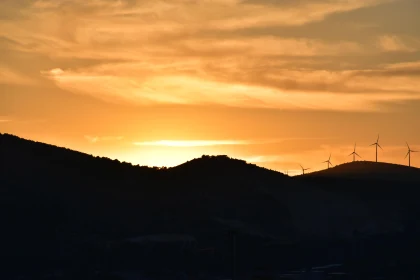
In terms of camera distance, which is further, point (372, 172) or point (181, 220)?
point (372, 172)

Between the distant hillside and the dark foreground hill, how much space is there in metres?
14.6

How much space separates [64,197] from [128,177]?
16753 millimetres

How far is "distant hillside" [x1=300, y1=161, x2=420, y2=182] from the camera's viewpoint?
502ft

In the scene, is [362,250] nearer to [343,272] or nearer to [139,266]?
[343,272]

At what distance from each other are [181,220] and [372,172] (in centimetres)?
6325

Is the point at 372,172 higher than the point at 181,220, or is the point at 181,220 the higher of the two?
the point at 372,172

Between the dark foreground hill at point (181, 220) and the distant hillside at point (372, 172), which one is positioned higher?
the distant hillside at point (372, 172)

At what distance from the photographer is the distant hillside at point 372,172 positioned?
15288cm

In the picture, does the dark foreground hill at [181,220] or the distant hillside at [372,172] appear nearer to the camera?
the dark foreground hill at [181,220]

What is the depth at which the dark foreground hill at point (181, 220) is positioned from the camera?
3359 inches

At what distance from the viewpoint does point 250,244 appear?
95.4 m

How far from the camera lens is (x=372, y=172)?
159375mm

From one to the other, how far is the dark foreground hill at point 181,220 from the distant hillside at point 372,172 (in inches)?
574

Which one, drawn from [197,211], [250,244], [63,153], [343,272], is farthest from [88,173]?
[343,272]
